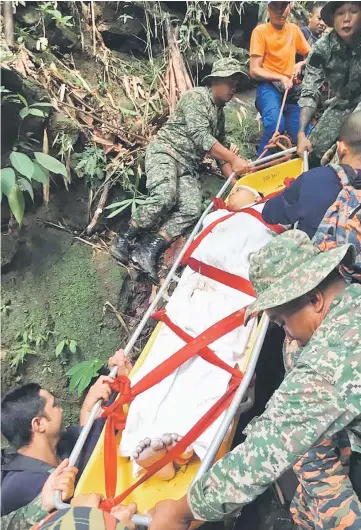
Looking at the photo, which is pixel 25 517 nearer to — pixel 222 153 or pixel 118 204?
pixel 118 204

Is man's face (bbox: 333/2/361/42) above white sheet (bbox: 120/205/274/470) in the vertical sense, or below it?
above

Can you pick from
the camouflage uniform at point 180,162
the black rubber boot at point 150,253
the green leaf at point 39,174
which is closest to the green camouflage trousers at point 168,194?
the camouflage uniform at point 180,162

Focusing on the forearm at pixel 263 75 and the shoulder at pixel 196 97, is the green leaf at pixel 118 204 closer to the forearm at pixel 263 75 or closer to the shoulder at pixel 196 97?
the shoulder at pixel 196 97

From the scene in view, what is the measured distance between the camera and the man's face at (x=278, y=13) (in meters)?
5.10

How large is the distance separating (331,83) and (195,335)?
2.64m

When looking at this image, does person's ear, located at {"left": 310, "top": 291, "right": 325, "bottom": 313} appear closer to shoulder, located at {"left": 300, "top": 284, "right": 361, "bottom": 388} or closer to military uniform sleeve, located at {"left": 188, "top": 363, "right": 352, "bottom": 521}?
shoulder, located at {"left": 300, "top": 284, "right": 361, "bottom": 388}

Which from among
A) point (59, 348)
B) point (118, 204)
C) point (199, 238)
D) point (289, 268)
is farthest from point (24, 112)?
point (289, 268)

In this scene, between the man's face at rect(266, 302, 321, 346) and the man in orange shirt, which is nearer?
the man's face at rect(266, 302, 321, 346)

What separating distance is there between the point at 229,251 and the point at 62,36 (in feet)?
11.9

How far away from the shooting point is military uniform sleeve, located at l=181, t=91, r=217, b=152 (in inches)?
180

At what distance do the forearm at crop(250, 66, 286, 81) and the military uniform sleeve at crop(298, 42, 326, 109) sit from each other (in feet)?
2.21

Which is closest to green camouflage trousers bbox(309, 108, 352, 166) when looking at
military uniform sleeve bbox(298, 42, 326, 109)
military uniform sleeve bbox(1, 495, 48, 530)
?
military uniform sleeve bbox(298, 42, 326, 109)

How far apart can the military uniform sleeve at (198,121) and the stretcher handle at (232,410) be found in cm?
219

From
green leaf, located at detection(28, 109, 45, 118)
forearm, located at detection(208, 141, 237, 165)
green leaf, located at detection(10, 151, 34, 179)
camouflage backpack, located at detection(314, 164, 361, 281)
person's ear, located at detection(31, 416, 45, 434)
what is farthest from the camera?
forearm, located at detection(208, 141, 237, 165)
